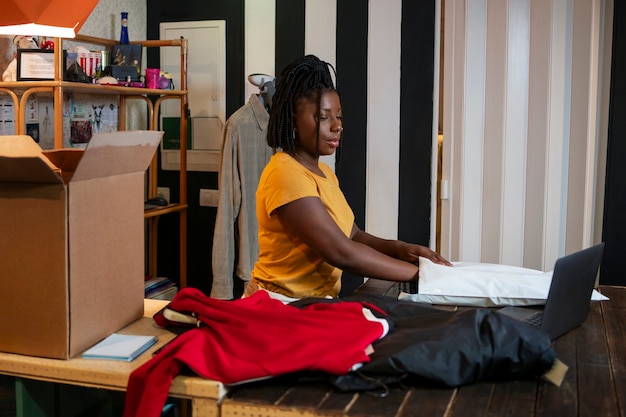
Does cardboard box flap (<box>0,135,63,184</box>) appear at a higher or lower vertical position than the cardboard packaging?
higher

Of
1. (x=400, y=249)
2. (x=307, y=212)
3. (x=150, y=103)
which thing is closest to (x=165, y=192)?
(x=150, y=103)

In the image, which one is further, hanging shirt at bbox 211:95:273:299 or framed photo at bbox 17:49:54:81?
hanging shirt at bbox 211:95:273:299

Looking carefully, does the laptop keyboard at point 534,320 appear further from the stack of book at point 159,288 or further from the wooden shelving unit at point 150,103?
the stack of book at point 159,288

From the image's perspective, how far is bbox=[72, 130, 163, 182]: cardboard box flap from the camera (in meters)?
1.49

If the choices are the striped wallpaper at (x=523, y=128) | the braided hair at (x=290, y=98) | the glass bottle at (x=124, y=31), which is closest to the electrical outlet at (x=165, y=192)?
the glass bottle at (x=124, y=31)

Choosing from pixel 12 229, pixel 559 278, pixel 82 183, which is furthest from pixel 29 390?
pixel 559 278

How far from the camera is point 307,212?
2.11 meters

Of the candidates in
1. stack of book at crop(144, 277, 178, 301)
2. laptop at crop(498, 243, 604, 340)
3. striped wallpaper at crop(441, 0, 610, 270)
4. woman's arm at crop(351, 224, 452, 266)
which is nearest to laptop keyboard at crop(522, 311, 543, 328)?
laptop at crop(498, 243, 604, 340)

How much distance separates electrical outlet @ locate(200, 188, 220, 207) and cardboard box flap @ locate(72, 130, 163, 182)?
245 cm

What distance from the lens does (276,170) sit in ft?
7.27

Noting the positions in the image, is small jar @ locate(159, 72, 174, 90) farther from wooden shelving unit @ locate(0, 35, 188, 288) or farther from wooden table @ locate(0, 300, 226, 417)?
wooden table @ locate(0, 300, 226, 417)

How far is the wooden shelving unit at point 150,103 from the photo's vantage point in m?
3.15

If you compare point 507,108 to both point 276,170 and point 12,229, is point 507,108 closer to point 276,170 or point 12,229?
point 276,170

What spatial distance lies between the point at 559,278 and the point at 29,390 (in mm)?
1135
